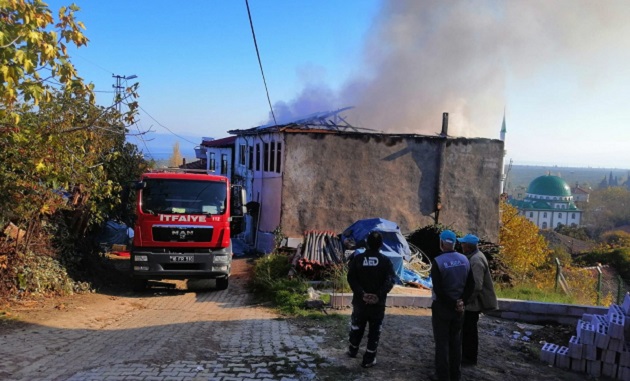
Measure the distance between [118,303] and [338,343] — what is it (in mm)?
6061

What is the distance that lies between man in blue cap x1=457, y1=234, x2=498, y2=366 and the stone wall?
40.2ft

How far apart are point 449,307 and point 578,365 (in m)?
2.22

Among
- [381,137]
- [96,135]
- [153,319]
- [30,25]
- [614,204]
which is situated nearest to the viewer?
[30,25]

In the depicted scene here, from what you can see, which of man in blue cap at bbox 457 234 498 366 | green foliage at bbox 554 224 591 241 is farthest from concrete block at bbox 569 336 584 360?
green foliage at bbox 554 224 591 241

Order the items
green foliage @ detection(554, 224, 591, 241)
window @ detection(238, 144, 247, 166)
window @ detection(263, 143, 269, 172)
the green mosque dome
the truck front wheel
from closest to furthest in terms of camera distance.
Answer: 1. the truck front wheel
2. window @ detection(263, 143, 269, 172)
3. window @ detection(238, 144, 247, 166)
4. green foliage @ detection(554, 224, 591, 241)
5. the green mosque dome

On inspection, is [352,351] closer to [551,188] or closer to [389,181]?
[389,181]

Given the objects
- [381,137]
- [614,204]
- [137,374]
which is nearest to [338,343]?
[137,374]

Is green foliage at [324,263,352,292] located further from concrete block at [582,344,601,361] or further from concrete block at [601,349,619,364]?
concrete block at [601,349,619,364]

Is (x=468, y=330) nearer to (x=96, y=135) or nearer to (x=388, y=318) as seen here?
(x=388, y=318)

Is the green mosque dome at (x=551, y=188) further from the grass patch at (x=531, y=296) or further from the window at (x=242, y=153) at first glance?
the grass patch at (x=531, y=296)

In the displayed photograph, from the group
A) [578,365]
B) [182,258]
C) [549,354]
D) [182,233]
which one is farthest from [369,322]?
[182,233]

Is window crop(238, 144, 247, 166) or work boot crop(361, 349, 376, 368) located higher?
window crop(238, 144, 247, 166)

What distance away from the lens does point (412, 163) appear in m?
18.6

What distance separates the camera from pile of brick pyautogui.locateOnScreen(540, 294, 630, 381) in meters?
5.68
